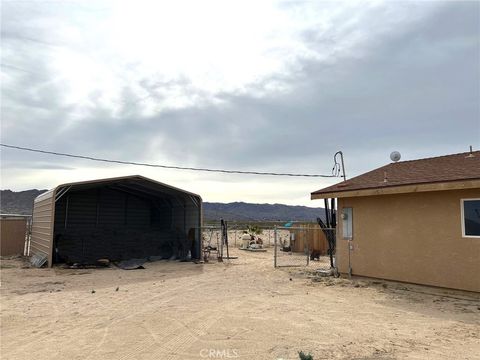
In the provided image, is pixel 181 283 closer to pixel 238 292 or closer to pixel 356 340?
pixel 238 292

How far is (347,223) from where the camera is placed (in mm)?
14375

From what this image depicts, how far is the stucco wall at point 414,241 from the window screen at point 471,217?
131 millimetres

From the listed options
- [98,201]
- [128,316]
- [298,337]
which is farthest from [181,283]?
[98,201]

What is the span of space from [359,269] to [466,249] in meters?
3.77

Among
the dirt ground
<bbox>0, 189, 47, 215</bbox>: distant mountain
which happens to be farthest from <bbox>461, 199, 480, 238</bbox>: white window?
<bbox>0, 189, 47, 215</bbox>: distant mountain

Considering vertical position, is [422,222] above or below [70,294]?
above

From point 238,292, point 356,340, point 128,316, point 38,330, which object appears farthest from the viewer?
point 238,292

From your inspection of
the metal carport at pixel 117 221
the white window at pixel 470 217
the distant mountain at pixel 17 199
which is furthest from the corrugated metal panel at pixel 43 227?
the distant mountain at pixel 17 199

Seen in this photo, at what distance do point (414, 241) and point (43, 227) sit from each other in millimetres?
17425

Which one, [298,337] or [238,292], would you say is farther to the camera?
[238,292]

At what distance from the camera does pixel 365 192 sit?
42.8 ft

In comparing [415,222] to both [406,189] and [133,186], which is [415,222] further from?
[133,186]

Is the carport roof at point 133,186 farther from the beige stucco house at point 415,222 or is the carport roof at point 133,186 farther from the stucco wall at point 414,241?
the stucco wall at point 414,241

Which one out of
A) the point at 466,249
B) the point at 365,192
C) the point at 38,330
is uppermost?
the point at 365,192
